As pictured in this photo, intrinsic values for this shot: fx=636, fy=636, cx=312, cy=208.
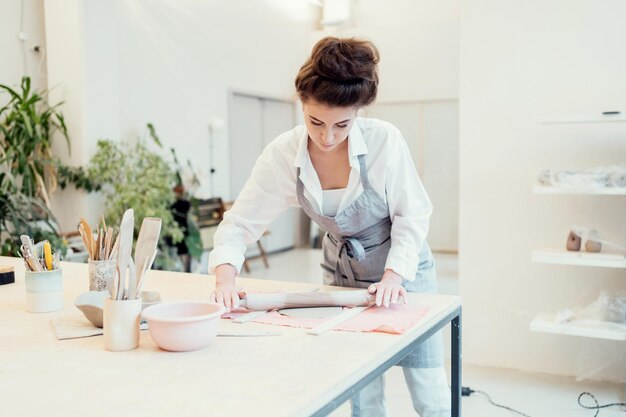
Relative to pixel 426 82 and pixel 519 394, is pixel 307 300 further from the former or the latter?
pixel 426 82

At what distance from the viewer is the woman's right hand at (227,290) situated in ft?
4.57

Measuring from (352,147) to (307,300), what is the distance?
40 cm

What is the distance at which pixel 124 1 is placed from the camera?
5.14 metres

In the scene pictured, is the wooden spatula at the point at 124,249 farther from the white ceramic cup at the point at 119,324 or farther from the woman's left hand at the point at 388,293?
the woman's left hand at the point at 388,293

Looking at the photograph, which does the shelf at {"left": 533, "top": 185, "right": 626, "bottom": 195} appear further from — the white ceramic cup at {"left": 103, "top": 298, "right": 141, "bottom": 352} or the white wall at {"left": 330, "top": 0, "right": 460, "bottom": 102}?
the white wall at {"left": 330, "top": 0, "right": 460, "bottom": 102}

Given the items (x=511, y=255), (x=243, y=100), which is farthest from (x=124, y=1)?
(x=511, y=255)

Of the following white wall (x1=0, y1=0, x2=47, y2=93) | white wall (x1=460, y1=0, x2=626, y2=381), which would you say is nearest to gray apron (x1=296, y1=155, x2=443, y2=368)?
white wall (x1=460, y1=0, x2=626, y2=381)

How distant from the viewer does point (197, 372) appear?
3.31 feet

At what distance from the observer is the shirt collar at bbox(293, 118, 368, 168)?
5.16 ft

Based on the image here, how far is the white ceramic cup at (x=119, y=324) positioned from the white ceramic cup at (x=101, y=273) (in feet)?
0.98

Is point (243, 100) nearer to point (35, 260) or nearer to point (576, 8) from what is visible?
point (576, 8)

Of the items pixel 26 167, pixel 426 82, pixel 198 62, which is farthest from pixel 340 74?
pixel 426 82

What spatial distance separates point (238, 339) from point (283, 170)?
579mm

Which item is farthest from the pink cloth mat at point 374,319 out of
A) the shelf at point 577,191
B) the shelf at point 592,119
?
the shelf at point 592,119
